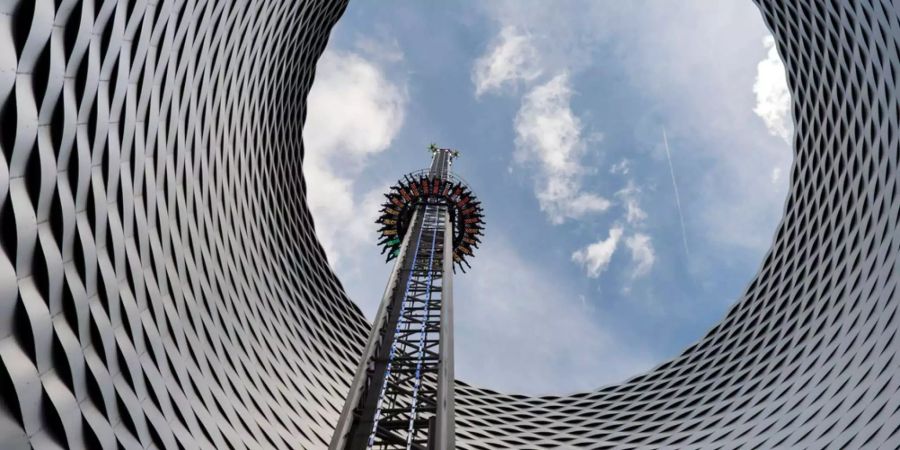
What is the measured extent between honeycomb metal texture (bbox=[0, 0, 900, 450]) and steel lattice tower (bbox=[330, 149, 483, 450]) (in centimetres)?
942

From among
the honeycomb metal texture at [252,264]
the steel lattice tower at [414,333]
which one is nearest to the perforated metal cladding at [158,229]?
the honeycomb metal texture at [252,264]

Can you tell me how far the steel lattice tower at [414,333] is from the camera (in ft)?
48.2

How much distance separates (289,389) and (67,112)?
86.9ft

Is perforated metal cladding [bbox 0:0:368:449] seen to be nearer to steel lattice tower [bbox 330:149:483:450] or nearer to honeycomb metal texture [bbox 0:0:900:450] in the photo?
honeycomb metal texture [bbox 0:0:900:450]

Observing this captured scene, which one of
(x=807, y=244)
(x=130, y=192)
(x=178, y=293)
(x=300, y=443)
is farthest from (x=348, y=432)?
(x=807, y=244)

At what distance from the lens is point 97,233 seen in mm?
20031

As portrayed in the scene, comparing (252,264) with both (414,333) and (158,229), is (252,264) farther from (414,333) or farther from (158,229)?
(414,333)

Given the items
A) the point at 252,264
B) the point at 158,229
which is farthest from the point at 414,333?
the point at 252,264

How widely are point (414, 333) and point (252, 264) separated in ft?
65.5

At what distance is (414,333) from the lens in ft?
73.6

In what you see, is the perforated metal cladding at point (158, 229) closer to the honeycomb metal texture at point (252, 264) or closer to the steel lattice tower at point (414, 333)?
the honeycomb metal texture at point (252, 264)

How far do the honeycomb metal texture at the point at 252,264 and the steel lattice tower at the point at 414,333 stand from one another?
942 cm

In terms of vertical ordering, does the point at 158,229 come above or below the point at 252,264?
below

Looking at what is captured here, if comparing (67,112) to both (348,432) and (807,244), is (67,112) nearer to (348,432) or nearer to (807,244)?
(348,432)
